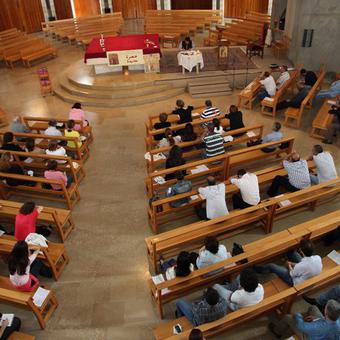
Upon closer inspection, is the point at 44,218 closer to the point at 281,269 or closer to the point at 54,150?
the point at 54,150

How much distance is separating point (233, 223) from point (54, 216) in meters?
2.87

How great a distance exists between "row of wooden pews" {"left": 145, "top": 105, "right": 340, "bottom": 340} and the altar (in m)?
5.24

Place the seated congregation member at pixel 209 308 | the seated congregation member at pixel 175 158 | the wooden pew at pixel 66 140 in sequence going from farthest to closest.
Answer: the wooden pew at pixel 66 140, the seated congregation member at pixel 175 158, the seated congregation member at pixel 209 308

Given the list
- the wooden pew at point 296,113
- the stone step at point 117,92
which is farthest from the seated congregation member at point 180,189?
the stone step at point 117,92

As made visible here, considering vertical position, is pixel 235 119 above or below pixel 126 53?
below

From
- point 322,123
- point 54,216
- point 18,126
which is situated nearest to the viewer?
point 54,216

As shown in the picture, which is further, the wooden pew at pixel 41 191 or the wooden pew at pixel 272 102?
the wooden pew at pixel 272 102

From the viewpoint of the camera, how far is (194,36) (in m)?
16.0

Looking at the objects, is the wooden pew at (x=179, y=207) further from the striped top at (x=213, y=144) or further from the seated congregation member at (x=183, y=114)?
the seated congregation member at (x=183, y=114)

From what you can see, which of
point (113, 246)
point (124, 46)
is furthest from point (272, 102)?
point (113, 246)

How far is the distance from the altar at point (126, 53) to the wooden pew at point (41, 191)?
5.74 m

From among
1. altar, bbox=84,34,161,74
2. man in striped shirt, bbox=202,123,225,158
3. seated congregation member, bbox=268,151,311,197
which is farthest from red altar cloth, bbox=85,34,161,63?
seated congregation member, bbox=268,151,311,197

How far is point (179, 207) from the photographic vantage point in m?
5.81

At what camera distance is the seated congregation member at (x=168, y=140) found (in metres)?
6.76
